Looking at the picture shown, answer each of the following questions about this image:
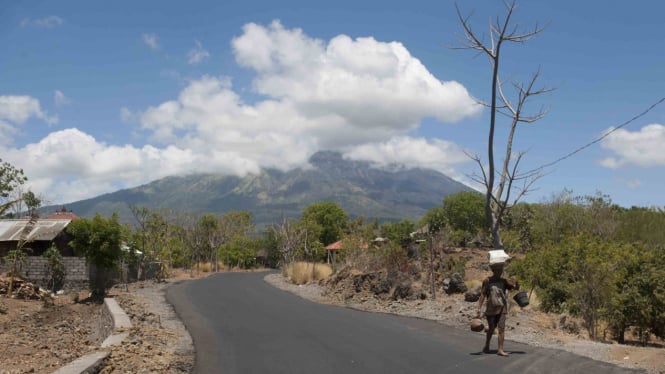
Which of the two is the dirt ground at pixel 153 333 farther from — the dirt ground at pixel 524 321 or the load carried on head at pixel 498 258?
the load carried on head at pixel 498 258

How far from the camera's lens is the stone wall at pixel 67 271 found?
3080cm

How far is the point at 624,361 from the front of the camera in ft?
31.3

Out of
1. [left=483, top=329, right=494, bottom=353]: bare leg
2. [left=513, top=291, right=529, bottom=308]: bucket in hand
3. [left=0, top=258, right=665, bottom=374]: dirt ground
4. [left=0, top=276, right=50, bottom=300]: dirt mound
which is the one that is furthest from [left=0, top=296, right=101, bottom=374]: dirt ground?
[left=513, top=291, right=529, bottom=308]: bucket in hand

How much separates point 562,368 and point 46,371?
869 centimetres

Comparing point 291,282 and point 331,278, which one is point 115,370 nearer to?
point 331,278

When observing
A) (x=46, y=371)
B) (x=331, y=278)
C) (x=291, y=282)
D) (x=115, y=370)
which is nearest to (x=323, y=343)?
(x=115, y=370)

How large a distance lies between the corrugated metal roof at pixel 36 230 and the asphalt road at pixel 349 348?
2102 centimetres

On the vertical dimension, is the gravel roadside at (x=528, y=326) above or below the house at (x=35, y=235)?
below

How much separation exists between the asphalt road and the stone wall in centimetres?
1800

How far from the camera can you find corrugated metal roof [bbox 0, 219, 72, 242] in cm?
3369

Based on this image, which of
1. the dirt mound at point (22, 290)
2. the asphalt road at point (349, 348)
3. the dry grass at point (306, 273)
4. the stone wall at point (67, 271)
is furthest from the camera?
the dry grass at point (306, 273)

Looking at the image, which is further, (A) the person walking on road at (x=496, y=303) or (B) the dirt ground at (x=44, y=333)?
(B) the dirt ground at (x=44, y=333)

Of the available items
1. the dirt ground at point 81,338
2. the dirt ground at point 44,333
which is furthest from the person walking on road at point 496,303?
the dirt ground at point 44,333

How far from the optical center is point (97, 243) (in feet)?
85.2
